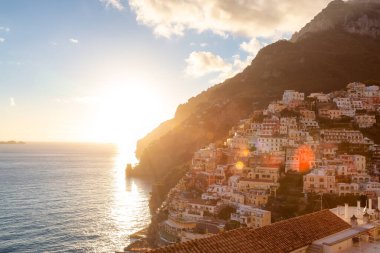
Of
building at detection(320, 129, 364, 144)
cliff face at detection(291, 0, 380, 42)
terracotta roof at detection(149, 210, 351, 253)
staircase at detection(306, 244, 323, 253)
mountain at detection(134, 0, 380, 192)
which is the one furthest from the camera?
cliff face at detection(291, 0, 380, 42)

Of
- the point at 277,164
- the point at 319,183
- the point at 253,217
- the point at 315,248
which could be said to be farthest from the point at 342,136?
the point at 315,248

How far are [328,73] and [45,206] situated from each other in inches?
4773

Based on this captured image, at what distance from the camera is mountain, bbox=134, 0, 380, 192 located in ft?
474

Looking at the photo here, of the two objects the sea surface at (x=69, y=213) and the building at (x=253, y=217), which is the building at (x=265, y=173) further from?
the sea surface at (x=69, y=213)

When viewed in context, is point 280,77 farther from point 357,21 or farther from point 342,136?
point 342,136

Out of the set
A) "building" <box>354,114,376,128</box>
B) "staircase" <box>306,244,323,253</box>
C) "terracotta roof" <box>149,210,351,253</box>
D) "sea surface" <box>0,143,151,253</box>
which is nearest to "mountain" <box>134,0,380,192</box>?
"sea surface" <box>0,143,151,253</box>

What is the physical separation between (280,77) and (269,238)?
15423cm

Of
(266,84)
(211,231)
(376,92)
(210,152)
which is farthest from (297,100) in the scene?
(211,231)

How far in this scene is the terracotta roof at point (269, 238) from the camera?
1420 cm

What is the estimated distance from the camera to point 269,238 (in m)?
16.2

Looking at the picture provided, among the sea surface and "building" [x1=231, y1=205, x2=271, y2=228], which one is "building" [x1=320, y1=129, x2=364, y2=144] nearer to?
"building" [x1=231, y1=205, x2=271, y2=228]

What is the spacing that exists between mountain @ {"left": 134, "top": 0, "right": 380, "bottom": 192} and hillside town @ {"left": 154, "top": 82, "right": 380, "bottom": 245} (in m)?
23.2

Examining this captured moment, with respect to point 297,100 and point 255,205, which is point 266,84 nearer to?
point 297,100

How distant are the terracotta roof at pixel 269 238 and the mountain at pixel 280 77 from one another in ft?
303
